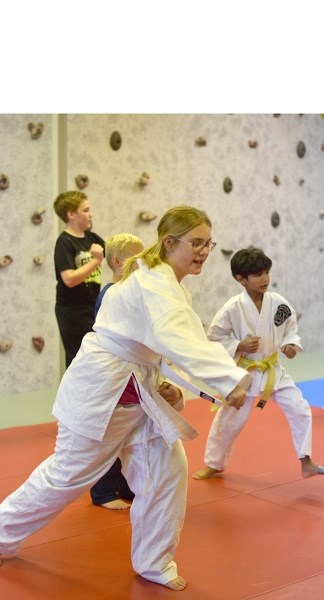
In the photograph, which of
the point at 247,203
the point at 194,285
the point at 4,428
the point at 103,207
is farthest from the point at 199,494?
the point at 247,203

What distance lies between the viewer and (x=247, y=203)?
23.1ft

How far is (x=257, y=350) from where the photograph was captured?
11.2ft

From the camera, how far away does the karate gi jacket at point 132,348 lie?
2088 millimetres

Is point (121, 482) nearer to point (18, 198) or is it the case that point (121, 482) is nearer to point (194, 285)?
point (18, 198)

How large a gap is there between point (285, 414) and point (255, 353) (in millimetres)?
317

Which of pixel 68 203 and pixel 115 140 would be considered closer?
pixel 68 203

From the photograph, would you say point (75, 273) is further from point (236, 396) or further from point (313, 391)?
point (313, 391)

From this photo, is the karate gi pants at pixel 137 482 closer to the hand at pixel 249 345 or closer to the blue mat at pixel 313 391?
the hand at pixel 249 345

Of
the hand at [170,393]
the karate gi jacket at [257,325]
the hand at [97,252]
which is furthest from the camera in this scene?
the hand at [97,252]

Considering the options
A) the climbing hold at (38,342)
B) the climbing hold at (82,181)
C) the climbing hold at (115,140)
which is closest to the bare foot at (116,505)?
the climbing hold at (38,342)

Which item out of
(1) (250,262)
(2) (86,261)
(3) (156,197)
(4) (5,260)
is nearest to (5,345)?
(4) (5,260)

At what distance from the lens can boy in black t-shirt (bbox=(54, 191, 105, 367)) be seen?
3723 millimetres

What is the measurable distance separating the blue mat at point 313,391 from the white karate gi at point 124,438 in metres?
3.11
